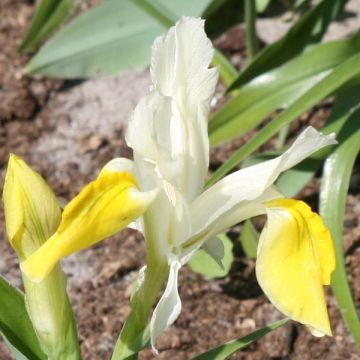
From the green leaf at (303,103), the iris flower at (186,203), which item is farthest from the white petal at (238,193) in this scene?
the green leaf at (303,103)

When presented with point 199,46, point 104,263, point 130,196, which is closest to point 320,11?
point 104,263

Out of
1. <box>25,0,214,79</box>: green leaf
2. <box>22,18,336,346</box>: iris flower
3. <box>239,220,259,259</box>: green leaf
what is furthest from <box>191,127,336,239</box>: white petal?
<box>25,0,214,79</box>: green leaf

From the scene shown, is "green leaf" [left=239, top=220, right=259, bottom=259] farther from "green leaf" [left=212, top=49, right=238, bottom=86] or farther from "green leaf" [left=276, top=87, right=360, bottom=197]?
"green leaf" [left=212, top=49, right=238, bottom=86]

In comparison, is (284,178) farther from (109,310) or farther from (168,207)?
(168,207)

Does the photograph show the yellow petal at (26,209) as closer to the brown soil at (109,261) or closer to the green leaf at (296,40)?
the brown soil at (109,261)

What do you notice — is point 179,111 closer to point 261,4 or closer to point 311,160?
point 311,160

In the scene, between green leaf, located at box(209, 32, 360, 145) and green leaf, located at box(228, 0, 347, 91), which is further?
green leaf, located at box(228, 0, 347, 91)
